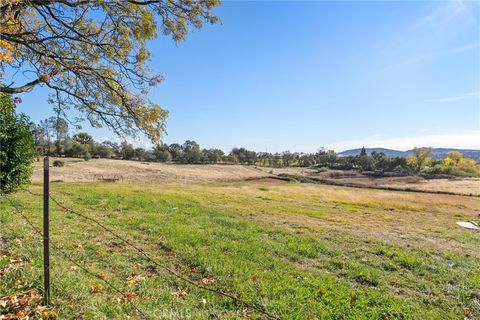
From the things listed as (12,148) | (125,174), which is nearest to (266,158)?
(125,174)

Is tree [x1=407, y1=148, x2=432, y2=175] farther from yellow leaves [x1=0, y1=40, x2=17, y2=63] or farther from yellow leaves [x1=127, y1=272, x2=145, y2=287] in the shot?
yellow leaves [x1=0, y1=40, x2=17, y2=63]

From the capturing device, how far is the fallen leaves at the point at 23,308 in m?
3.84

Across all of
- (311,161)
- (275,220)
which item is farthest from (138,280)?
(311,161)

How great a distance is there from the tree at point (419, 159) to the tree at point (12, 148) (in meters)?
103

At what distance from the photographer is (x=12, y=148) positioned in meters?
13.3

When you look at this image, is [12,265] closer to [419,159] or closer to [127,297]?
[127,297]

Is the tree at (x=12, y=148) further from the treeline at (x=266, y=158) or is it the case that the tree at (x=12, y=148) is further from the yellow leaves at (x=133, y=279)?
the treeline at (x=266, y=158)

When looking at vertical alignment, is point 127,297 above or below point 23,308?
below

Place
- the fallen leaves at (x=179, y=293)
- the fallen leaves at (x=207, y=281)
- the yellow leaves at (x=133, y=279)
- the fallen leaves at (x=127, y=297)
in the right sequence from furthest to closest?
the fallen leaves at (x=207, y=281) < the yellow leaves at (x=133, y=279) < the fallen leaves at (x=179, y=293) < the fallen leaves at (x=127, y=297)

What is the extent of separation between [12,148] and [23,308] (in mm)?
12140

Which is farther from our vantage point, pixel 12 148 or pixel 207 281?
pixel 12 148

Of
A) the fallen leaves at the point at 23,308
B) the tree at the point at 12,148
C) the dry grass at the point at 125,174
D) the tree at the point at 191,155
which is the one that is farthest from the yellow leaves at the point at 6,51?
the tree at the point at 191,155

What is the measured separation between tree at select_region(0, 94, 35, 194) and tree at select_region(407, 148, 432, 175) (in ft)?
339

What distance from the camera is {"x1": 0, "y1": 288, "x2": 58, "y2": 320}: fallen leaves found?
151 inches
